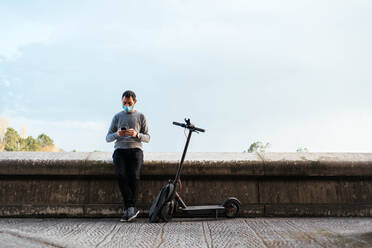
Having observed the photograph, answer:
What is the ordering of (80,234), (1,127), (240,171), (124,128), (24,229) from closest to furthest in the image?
(80,234) < (24,229) < (124,128) < (240,171) < (1,127)

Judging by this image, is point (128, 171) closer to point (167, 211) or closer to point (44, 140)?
point (167, 211)

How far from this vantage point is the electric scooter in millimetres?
3816

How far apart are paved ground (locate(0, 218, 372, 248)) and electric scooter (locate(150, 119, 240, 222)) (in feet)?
0.36

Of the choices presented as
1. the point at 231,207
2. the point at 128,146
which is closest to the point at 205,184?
the point at 231,207

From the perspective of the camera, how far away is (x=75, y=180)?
442cm

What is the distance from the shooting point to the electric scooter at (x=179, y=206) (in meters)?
3.82

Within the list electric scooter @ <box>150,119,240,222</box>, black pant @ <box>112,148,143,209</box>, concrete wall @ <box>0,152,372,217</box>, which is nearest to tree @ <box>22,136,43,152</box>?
concrete wall @ <box>0,152,372,217</box>

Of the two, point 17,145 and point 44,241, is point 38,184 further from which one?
point 17,145

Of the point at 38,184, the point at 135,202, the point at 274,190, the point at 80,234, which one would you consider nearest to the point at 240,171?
the point at 274,190

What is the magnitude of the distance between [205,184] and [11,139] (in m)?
85.7

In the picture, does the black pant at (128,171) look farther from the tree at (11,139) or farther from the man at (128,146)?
the tree at (11,139)

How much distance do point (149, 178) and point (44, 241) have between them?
70.3 inches

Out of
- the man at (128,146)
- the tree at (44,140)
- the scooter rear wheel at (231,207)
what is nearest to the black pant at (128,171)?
the man at (128,146)

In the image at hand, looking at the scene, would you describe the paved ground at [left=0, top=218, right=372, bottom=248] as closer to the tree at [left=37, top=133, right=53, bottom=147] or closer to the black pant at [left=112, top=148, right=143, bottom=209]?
the black pant at [left=112, top=148, right=143, bottom=209]
